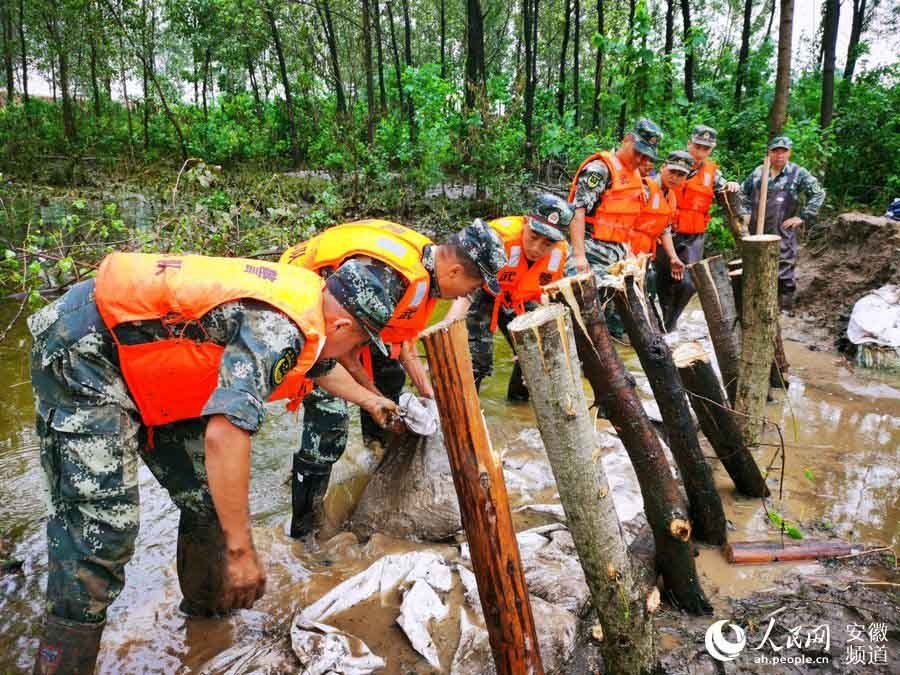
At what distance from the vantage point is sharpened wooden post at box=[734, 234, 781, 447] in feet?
11.7

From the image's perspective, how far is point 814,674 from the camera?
7.37ft

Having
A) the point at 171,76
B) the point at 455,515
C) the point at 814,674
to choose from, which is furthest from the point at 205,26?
the point at 814,674

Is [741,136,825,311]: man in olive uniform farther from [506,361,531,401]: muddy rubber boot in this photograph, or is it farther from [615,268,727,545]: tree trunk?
[615,268,727,545]: tree trunk

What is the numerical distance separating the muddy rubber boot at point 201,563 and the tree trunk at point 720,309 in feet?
10.3

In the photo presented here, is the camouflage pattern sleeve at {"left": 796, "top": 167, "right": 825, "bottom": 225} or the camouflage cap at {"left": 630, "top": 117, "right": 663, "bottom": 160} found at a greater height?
the camouflage cap at {"left": 630, "top": 117, "right": 663, "bottom": 160}

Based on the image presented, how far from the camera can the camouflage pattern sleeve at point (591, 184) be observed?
15.3ft

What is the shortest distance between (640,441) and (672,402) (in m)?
0.44

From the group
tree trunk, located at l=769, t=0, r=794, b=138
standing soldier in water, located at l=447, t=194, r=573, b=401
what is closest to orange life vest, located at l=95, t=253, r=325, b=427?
standing soldier in water, located at l=447, t=194, r=573, b=401

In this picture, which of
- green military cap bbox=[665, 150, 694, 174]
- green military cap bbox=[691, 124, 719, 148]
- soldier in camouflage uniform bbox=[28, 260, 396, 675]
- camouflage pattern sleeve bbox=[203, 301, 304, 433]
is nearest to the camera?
camouflage pattern sleeve bbox=[203, 301, 304, 433]

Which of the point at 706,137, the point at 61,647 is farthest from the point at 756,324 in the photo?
the point at 61,647

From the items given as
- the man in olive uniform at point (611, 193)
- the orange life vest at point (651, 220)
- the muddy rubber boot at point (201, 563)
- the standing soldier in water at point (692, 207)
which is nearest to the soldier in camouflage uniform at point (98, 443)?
the muddy rubber boot at point (201, 563)

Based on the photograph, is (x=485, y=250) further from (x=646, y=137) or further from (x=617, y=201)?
(x=646, y=137)

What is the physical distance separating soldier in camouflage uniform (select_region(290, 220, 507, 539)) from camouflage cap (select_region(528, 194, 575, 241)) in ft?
3.66

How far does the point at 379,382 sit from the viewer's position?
395cm
